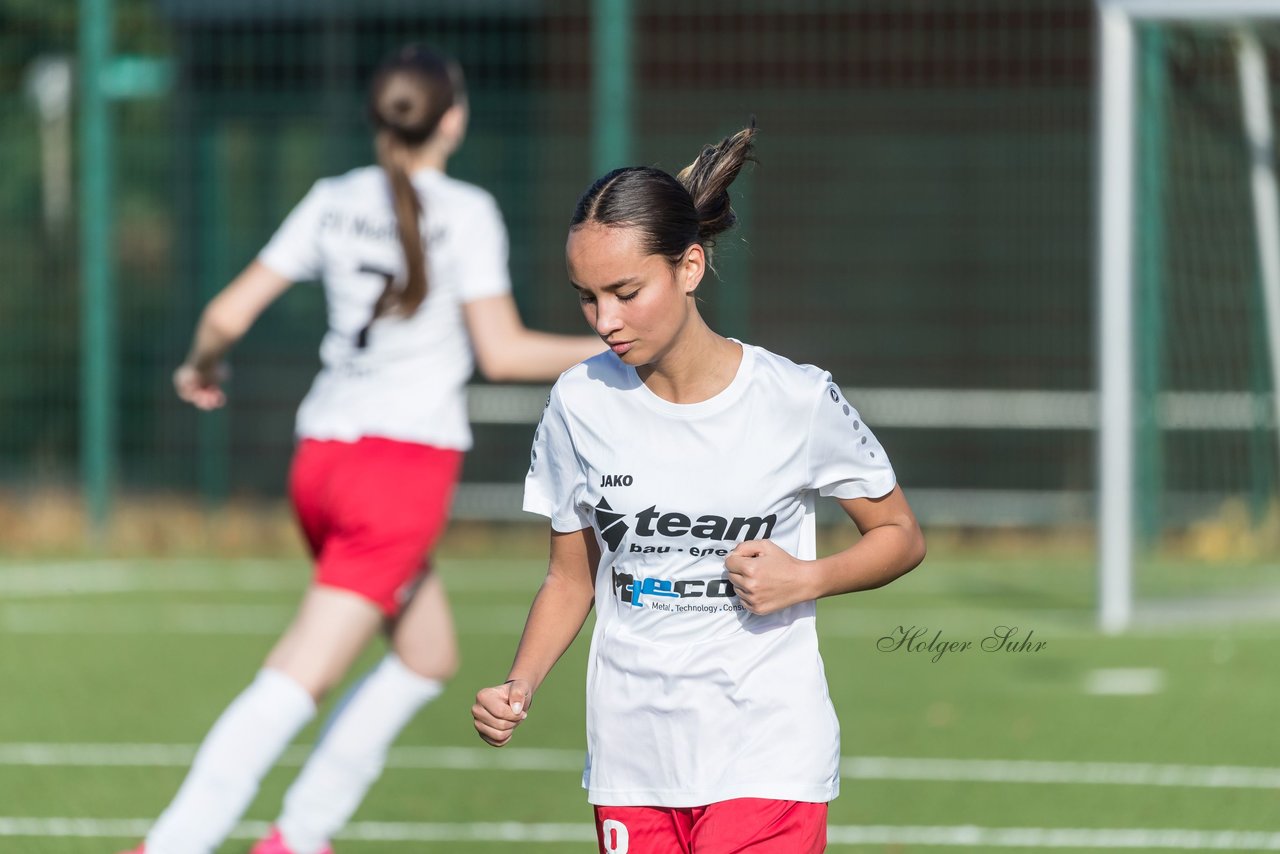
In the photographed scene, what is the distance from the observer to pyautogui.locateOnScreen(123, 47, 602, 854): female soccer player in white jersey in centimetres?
Answer: 501

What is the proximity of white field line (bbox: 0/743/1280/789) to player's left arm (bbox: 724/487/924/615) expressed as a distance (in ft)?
10.7

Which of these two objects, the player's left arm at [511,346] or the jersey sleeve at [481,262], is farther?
the jersey sleeve at [481,262]

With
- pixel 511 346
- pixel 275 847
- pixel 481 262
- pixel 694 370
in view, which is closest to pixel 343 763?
pixel 275 847

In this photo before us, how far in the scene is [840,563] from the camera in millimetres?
3535

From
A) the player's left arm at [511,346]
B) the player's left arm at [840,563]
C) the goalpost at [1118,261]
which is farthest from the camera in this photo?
the goalpost at [1118,261]

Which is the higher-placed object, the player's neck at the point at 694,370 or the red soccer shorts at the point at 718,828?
the player's neck at the point at 694,370

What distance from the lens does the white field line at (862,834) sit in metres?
5.88

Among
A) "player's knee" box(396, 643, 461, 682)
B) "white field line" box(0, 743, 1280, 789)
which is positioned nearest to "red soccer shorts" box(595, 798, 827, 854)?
"player's knee" box(396, 643, 461, 682)

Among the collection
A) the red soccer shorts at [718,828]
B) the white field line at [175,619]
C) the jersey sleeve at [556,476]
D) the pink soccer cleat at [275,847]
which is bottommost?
the white field line at [175,619]

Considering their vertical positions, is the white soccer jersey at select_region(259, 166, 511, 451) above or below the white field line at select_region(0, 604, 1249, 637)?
above

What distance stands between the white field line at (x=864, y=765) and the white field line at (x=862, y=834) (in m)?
0.72

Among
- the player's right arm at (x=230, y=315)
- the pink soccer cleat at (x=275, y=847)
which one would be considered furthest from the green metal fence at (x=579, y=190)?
the pink soccer cleat at (x=275, y=847)

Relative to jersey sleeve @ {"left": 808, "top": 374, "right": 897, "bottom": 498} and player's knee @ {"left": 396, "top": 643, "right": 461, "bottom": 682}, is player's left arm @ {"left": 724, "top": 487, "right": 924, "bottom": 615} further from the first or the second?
player's knee @ {"left": 396, "top": 643, "right": 461, "bottom": 682}

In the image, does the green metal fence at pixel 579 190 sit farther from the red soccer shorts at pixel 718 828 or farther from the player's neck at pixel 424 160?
the red soccer shorts at pixel 718 828
